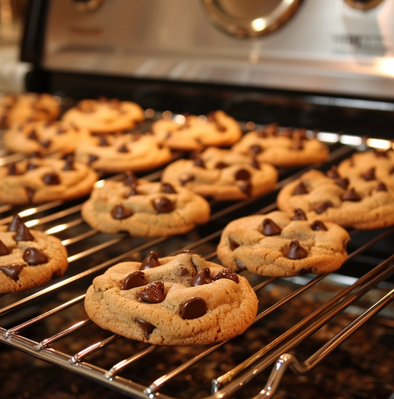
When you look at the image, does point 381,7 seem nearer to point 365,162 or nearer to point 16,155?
point 365,162

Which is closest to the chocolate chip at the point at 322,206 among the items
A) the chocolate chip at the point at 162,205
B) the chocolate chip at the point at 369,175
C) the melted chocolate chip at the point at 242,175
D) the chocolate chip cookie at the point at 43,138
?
the chocolate chip at the point at 369,175

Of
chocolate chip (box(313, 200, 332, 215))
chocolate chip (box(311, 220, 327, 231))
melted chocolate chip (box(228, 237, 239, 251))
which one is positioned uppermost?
chocolate chip (box(311, 220, 327, 231))

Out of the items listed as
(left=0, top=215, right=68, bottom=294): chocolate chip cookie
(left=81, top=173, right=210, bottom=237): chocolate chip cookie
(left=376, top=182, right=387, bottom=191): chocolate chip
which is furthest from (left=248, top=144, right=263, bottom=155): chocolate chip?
(left=0, top=215, right=68, bottom=294): chocolate chip cookie

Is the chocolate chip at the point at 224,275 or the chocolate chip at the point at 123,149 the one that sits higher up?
the chocolate chip at the point at 224,275

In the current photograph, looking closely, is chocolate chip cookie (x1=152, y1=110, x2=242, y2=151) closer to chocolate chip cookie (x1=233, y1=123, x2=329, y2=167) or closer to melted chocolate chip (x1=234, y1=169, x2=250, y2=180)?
chocolate chip cookie (x1=233, y1=123, x2=329, y2=167)

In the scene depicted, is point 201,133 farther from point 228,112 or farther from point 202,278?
point 202,278

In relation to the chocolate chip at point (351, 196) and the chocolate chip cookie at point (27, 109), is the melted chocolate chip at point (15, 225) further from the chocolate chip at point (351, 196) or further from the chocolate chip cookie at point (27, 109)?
the chocolate chip cookie at point (27, 109)
